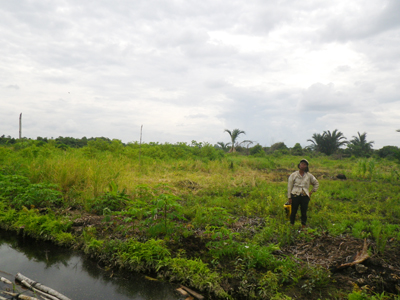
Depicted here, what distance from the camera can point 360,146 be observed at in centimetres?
2888

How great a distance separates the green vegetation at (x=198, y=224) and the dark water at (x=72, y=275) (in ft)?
0.62

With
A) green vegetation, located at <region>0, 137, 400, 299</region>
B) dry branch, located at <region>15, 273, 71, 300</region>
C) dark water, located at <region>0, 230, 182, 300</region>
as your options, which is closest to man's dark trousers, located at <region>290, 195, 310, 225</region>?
green vegetation, located at <region>0, 137, 400, 299</region>

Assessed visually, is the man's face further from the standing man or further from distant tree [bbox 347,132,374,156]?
distant tree [bbox 347,132,374,156]

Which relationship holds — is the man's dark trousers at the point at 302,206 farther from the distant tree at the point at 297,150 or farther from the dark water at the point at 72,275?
the distant tree at the point at 297,150

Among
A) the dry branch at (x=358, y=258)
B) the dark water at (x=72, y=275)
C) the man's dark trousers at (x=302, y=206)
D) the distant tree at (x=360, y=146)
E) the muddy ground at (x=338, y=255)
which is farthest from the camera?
the distant tree at (x=360, y=146)

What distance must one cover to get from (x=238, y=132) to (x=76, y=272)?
86.2 ft

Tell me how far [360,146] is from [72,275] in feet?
103

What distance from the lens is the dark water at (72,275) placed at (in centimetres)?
353

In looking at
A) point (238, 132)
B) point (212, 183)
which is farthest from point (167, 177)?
point (238, 132)

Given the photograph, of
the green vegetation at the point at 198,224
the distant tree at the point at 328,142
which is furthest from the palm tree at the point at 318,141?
the green vegetation at the point at 198,224

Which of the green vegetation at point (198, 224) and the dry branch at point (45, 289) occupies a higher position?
the green vegetation at point (198, 224)

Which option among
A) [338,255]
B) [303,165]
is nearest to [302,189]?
[303,165]

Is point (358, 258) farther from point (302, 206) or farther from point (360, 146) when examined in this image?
point (360, 146)

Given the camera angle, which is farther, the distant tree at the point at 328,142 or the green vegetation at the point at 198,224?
the distant tree at the point at 328,142
